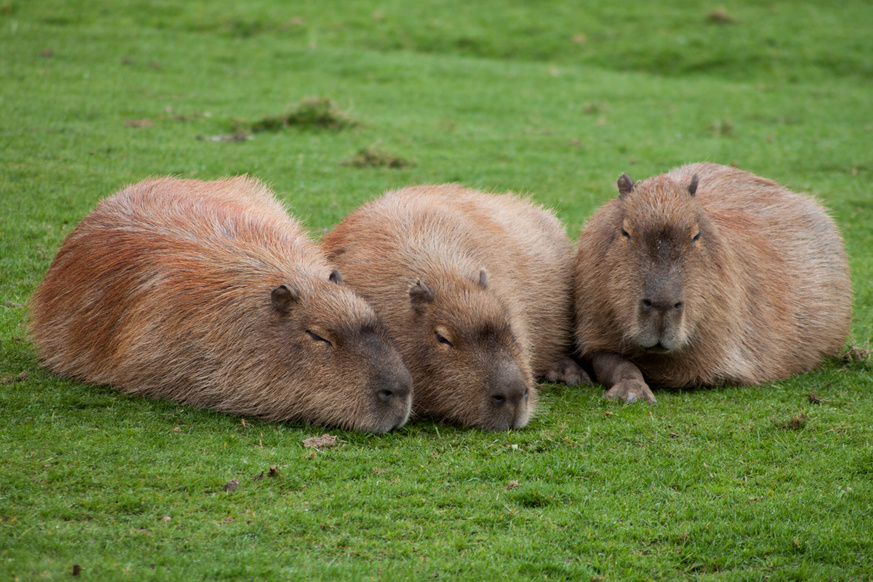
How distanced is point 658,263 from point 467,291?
1261mm

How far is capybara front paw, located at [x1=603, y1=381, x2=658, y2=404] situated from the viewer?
580 cm

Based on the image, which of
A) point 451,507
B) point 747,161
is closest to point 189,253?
point 451,507

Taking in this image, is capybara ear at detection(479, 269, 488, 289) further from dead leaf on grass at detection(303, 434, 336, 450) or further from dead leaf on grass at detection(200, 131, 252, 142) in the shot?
dead leaf on grass at detection(200, 131, 252, 142)

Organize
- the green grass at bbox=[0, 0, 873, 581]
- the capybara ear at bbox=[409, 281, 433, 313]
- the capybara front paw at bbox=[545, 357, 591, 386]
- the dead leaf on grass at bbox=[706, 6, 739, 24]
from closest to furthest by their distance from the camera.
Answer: the green grass at bbox=[0, 0, 873, 581]
the capybara ear at bbox=[409, 281, 433, 313]
the capybara front paw at bbox=[545, 357, 591, 386]
the dead leaf on grass at bbox=[706, 6, 739, 24]

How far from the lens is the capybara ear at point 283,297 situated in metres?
5.22

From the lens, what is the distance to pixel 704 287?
19.2 ft

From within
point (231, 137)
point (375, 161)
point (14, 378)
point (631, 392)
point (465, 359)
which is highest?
point (231, 137)

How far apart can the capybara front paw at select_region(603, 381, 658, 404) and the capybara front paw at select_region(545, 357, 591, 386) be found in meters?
0.48

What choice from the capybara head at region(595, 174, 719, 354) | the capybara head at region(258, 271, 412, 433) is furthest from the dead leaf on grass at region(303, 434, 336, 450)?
the capybara head at region(595, 174, 719, 354)

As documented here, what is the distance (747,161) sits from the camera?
11406mm

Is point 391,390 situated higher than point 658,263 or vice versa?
point 658,263

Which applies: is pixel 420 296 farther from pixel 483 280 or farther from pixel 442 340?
pixel 483 280

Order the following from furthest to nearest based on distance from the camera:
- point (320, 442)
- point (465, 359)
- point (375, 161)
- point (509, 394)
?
point (375, 161)
point (465, 359)
point (509, 394)
point (320, 442)

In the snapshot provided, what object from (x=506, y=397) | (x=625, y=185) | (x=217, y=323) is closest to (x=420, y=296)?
(x=506, y=397)
